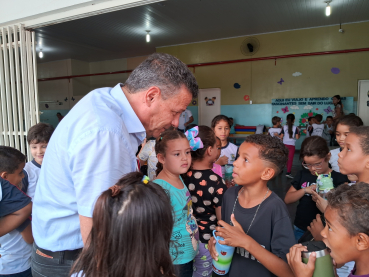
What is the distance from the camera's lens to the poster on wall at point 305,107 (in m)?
8.62

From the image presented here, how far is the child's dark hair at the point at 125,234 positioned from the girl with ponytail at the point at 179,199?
2.13 feet

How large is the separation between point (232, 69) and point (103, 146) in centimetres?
991

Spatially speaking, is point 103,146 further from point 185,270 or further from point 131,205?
point 185,270

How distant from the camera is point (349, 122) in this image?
252 cm

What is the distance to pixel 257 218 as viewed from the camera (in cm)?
144

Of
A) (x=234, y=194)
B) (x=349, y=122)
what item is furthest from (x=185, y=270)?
(x=349, y=122)

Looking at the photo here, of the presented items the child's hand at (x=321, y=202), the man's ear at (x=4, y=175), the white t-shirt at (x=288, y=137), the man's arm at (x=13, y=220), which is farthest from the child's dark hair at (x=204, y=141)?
the white t-shirt at (x=288, y=137)

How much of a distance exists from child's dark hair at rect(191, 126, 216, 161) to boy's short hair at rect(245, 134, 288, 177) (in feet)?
2.15

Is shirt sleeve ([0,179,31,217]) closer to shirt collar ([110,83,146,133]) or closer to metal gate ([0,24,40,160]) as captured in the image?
shirt collar ([110,83,146,133])

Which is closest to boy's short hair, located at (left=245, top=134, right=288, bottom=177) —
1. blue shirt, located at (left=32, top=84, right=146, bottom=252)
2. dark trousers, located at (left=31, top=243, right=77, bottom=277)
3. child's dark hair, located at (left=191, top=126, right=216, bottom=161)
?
child's dark hair, located at (left=191, top=126, right=216, bottom=161)

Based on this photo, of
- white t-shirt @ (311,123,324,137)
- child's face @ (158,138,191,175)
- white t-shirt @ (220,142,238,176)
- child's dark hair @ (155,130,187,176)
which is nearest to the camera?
child's face @ (158,138,191,175)

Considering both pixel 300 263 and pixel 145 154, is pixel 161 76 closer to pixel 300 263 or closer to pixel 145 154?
pixel 300 263

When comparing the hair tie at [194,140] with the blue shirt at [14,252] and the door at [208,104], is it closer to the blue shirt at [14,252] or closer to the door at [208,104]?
the blue shirt at [14,252]

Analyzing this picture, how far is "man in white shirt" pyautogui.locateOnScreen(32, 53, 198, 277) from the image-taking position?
90 centimetres
